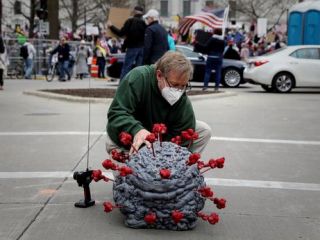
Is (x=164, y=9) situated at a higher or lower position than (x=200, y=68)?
higher

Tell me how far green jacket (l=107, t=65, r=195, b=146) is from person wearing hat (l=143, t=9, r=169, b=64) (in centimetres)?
744

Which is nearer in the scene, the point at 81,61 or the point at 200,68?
the point at 200,68

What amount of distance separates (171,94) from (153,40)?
25.4 feet

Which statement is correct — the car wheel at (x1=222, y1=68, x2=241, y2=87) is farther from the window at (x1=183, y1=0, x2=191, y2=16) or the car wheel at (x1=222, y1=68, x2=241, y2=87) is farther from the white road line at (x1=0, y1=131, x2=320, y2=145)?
the window at (x1=183, y1=0, x2=191, y2=16)

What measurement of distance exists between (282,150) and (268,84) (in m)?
10.9

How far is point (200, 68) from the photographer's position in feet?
67.9

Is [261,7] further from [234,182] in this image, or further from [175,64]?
[175,64]

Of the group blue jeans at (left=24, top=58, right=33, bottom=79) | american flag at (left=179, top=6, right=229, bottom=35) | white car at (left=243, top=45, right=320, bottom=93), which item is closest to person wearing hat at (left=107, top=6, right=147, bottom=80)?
white car at (left=243, top=45, right=320, bottom=93)

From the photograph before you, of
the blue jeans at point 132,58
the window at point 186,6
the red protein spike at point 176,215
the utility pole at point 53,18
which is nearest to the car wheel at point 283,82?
the blue jeans at point 132,58

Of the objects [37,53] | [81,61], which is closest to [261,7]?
[81,61]

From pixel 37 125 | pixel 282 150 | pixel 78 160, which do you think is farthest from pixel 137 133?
pixel 37 125

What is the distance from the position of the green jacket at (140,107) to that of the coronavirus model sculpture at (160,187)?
1.05 feet

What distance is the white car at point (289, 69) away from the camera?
1864cm

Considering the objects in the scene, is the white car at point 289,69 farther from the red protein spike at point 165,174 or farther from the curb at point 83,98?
the red protein spike at point 165,174
